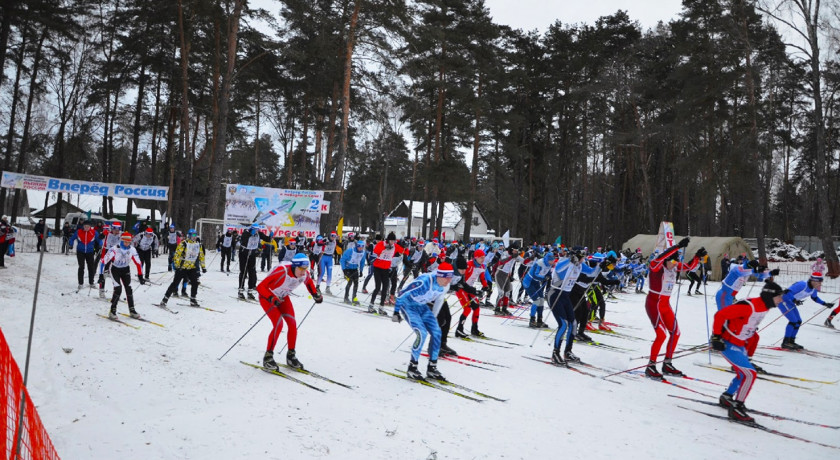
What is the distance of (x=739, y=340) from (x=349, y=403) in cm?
478

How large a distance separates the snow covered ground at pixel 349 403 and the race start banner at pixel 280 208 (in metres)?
14.2

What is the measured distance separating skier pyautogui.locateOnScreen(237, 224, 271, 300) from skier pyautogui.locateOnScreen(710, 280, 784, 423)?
1110 centimetres

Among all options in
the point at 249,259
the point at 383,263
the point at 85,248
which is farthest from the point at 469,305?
the point at 85,248

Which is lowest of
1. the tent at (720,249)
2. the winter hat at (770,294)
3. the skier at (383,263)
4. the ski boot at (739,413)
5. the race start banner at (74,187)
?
the ski boot at (739,413)

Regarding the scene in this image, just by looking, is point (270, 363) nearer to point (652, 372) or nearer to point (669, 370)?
point (652, 372)

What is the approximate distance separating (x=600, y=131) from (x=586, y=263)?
2513 centimetres

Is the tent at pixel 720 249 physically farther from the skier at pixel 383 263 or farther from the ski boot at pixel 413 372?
the ski boot at pixel 413 372

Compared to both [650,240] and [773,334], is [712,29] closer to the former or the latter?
[650,240]

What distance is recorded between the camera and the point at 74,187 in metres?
21.2

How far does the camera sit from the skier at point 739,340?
5934 mm

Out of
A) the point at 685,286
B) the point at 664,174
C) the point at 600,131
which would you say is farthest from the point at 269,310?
the point at 664,174

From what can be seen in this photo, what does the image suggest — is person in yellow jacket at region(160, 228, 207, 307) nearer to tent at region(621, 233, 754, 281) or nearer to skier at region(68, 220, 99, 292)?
skier at region(68, 220, 99, 292)

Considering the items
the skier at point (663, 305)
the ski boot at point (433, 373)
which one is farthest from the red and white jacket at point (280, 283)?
the skier at point (663, 305)

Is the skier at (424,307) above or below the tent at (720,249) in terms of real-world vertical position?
below
